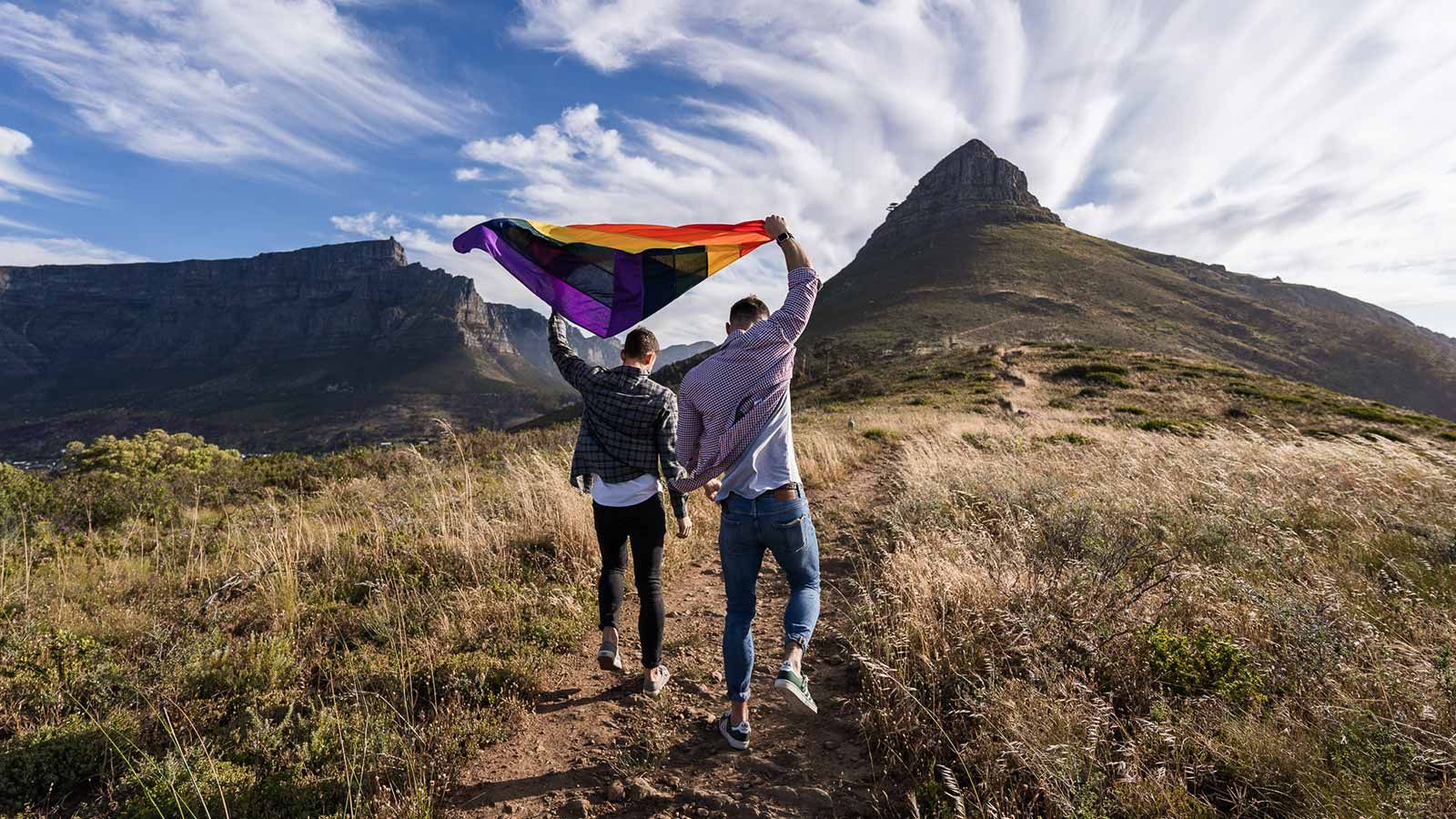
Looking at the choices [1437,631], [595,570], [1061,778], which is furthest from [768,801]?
[1437,631]

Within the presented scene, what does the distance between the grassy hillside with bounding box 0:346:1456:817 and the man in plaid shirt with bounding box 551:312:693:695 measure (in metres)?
0.75

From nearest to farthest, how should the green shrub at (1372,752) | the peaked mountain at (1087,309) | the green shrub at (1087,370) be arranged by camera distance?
1. the green shrub at (1372,752)
2. the green shrub at (1087,370)
3. the peaked mountain at (1087,309)

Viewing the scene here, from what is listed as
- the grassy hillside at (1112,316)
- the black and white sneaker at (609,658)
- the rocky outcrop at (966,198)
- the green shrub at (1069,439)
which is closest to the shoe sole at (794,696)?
the black and white sneaker at (609,658)

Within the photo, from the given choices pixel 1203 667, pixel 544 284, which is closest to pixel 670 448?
pixel 544 284

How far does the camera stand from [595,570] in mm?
5352

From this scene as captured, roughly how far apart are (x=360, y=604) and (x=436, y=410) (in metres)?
139

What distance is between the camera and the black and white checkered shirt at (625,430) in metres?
3.65

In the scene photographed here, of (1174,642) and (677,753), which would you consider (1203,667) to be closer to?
(1174,642)

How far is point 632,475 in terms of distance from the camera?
3682 millimetres

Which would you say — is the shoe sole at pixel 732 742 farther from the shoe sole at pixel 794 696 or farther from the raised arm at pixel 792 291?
the raised arm at pixel 792 291

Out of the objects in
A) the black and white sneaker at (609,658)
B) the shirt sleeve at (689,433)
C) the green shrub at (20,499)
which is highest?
the shirt sleeve at (689,433)

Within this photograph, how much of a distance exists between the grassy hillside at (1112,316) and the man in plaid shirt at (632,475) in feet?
181

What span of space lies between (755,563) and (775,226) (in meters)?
1.98

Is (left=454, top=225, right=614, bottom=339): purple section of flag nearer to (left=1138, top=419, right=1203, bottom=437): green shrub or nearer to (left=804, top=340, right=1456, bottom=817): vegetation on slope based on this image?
(left=804, top=340, right=1456, bottom=817): vegetation on slope
